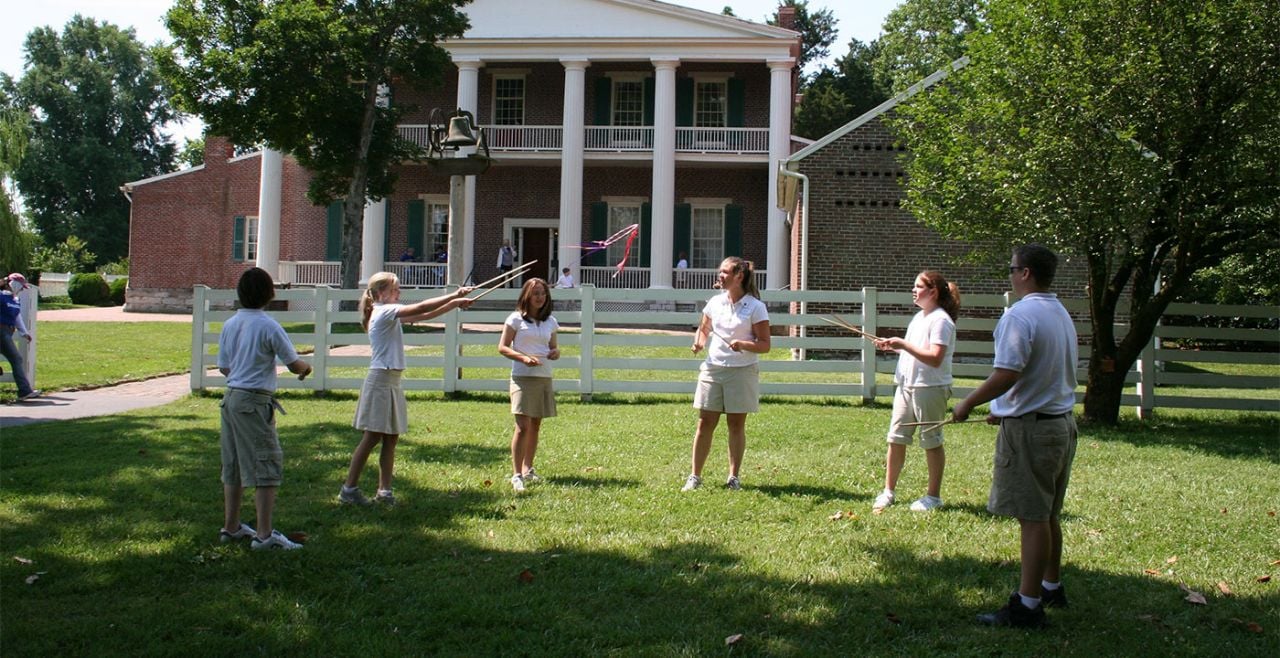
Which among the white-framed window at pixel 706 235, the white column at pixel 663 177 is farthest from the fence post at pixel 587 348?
the white-framed window at pixel 706 235

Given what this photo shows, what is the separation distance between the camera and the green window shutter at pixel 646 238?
30.0m

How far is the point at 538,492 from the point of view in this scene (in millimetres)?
6836

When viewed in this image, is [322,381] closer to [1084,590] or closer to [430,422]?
[430,422]

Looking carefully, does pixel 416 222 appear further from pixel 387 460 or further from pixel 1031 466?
pixel 1031 466

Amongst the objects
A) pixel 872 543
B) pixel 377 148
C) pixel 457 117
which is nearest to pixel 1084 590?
pixel 872 543

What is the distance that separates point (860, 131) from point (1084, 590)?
15.7m

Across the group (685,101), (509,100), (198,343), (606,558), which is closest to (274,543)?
(606,558)

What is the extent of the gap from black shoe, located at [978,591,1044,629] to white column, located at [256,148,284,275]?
96.4ft

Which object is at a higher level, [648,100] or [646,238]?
[648,100]

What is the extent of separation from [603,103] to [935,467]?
25848 millimetres

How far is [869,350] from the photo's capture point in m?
12.5

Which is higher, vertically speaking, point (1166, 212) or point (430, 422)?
point (1166, 212)

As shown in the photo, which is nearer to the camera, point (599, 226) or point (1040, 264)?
point (1040, 264)

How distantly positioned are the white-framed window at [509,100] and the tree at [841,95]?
16142mm
